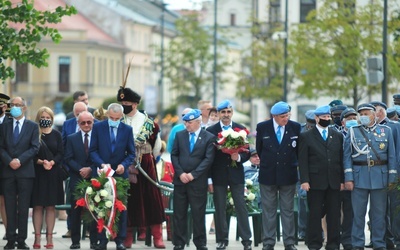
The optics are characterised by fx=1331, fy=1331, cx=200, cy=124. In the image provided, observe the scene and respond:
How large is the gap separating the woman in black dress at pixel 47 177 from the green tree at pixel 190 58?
7077 cm

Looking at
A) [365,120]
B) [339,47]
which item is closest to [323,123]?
[365,120]

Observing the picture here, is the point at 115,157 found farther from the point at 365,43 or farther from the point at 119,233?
the point at 365,43

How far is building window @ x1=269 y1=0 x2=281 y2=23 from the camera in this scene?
7293 centimetres

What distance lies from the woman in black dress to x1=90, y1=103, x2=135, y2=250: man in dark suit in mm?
645

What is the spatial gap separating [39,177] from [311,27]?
107ft

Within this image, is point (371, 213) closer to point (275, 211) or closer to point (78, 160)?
point (275, 211)

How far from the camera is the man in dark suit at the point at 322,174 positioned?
18.0 metres

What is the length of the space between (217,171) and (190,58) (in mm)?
73365

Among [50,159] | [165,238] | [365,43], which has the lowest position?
[165,238]

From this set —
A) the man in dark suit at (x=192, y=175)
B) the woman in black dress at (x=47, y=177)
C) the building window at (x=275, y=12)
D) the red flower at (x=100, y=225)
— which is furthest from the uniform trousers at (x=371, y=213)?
the building window at (x=275, y=12)

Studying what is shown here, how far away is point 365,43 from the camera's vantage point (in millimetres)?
47031

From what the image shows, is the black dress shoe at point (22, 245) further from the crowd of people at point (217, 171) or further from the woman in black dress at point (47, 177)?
the woman in black dress at point (47, 177)

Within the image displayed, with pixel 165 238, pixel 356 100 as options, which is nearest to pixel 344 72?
pixel 356 100

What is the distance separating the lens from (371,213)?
18.2 meters
